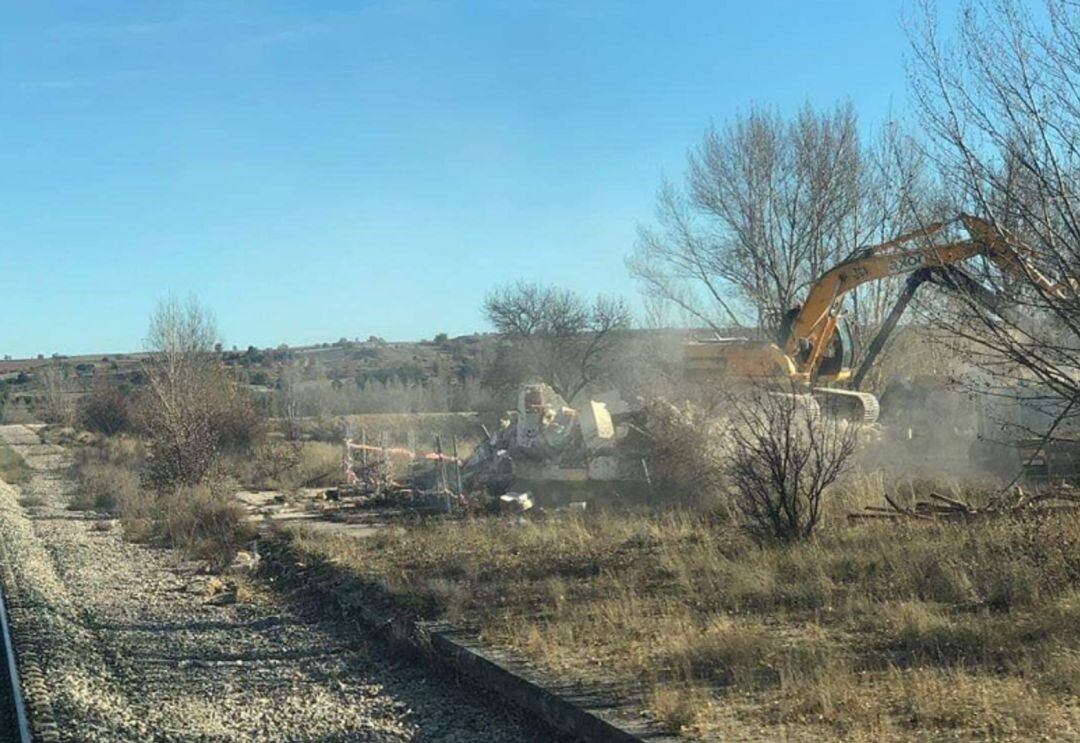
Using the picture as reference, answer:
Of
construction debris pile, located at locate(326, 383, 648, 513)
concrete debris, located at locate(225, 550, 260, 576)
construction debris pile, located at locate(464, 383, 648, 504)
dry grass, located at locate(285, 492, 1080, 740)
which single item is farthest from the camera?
construction debris pile, located at locate(464, 383, 648, 504)

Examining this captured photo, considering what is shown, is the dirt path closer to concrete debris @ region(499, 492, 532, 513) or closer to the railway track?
the railway track

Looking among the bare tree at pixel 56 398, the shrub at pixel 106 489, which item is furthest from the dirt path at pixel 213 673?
the bare tree at pixel 56 398

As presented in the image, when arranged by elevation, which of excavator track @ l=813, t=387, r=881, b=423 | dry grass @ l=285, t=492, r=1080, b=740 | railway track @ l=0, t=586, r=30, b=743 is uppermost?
excavator track @ l=813, t=387, r=881, b=423

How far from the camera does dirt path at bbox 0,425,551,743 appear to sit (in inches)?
350

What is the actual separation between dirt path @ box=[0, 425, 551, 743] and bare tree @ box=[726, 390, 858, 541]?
547 centimetres

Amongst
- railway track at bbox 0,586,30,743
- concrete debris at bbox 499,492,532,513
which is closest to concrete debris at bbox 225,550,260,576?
concrete debris at bbox 499,492,532,513

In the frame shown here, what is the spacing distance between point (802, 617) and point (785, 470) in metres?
3.62

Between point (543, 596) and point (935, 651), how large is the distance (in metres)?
4.89

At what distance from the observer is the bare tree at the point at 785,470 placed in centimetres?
1435

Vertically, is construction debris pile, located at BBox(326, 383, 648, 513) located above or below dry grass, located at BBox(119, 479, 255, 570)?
above

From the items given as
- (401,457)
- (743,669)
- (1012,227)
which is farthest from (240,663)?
(401,457)

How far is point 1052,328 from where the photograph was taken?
450 inches

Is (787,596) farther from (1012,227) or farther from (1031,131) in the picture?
(1031,131)

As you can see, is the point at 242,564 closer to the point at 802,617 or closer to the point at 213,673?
the point at 213,673
